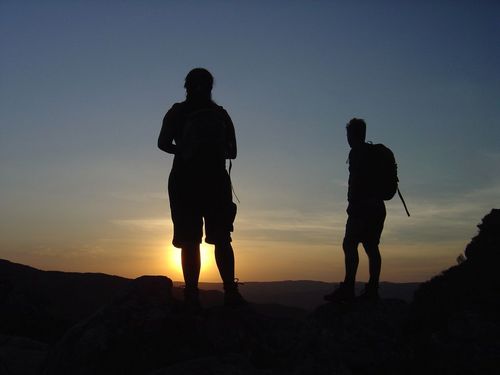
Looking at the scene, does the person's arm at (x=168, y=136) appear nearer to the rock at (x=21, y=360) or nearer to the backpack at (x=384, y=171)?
the backpack at (x=384, y=171)

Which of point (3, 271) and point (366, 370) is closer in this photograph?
point (366, 370)

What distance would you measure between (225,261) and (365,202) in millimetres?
2278

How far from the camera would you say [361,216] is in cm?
707

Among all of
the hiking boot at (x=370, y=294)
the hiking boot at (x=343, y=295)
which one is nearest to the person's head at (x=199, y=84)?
the hiking boot at (x=343, y=295)

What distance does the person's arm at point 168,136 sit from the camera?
19.4 ft

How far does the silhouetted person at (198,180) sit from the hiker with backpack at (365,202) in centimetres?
178

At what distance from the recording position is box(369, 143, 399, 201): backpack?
7125 millimetres

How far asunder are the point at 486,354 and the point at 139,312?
3559 millimetres

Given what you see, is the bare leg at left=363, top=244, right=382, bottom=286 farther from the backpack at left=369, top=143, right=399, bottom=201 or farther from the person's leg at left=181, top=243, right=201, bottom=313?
the person's leg at left=181, top=243, right=201, bottom=313

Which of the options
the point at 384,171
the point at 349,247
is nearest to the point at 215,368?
the point at 349,247

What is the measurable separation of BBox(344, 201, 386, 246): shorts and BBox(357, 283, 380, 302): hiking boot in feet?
1.86

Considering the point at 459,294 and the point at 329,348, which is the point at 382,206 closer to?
the point at 459,294

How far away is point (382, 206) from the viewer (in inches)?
284

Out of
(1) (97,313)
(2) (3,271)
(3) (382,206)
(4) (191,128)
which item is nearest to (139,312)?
(1) (97,313)
